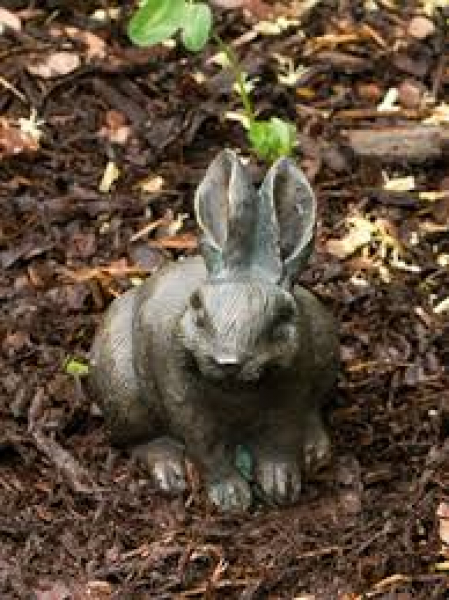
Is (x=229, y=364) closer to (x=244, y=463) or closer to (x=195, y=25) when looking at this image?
(x=244, y=463)

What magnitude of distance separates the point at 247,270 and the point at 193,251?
1355 mm

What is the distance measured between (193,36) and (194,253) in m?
0.80

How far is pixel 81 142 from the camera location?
6176mm

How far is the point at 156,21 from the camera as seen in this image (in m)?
5.18

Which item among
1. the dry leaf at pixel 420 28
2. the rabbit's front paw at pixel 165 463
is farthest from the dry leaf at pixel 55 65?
the rabbit's front paw at pixel 165 463

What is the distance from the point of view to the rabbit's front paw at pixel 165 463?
4793 mm

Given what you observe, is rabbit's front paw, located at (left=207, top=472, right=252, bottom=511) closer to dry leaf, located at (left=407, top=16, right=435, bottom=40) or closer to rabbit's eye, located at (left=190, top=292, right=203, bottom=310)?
rabbit's eye, located at (left=190, top=292, right=203, bottom=310)

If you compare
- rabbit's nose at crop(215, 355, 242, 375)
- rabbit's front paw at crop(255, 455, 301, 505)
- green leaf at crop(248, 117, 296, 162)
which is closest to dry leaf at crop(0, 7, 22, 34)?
green leaf at crop(248, 117, 296, 162)

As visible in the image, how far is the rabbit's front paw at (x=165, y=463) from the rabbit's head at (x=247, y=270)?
0.52 metres

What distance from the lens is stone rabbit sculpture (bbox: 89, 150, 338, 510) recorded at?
14.0 ft

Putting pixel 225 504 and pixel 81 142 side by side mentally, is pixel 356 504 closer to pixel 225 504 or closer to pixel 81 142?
pixel 225 504

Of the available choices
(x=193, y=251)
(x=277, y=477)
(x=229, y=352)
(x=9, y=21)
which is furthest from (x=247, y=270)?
(x=9, y=21)

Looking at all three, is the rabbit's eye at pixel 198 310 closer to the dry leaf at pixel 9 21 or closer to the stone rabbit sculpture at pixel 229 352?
the stone rabbit sculpture at pixel 229 352

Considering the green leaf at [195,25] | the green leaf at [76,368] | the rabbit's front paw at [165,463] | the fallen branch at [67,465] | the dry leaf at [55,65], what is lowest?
the fallen branch at [67,465]
